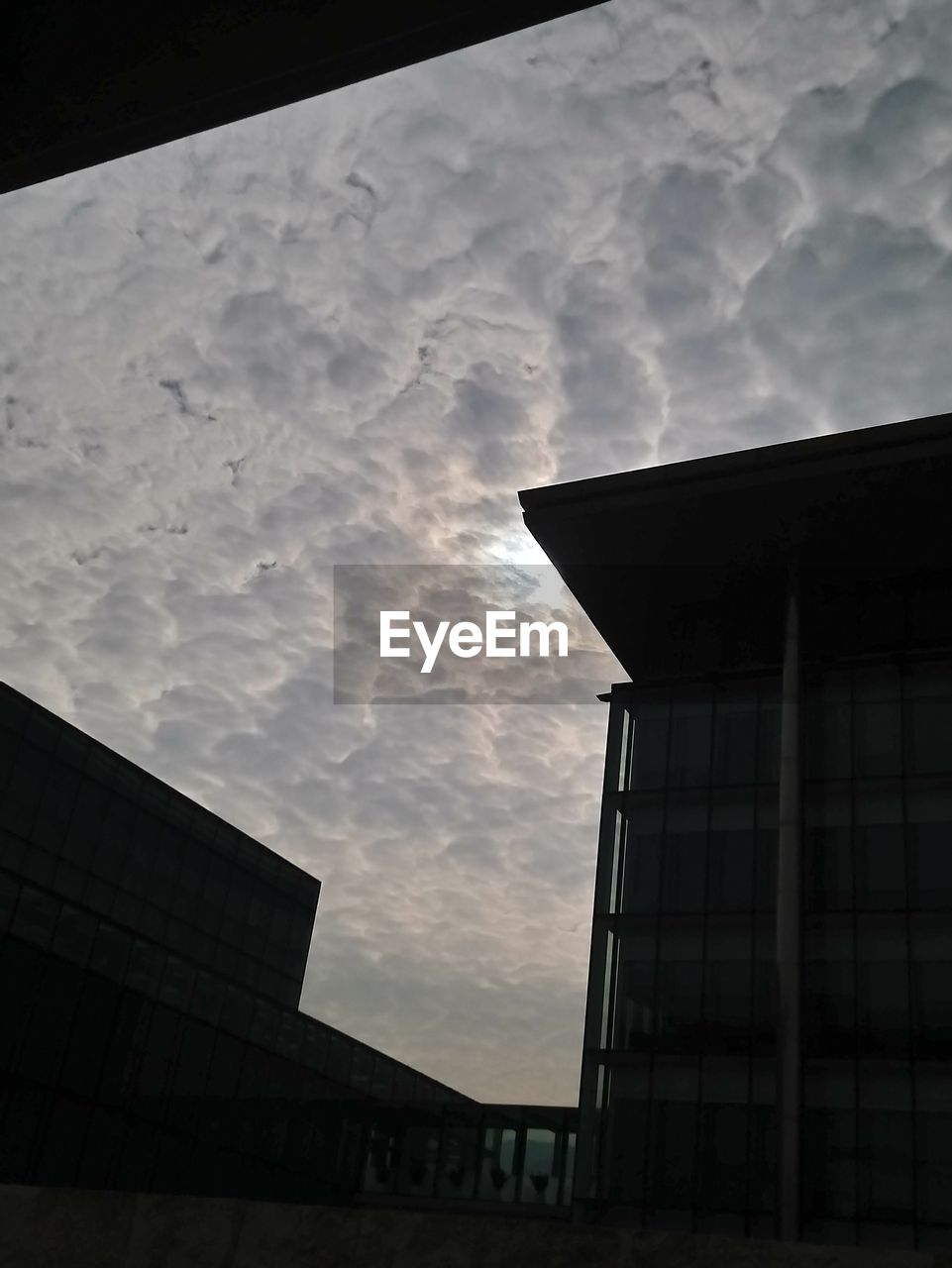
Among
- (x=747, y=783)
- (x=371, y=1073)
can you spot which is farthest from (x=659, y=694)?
(x=371, y=1073)

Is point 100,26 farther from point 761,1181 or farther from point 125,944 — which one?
point 125,944

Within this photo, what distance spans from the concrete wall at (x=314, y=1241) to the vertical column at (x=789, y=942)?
3198 centimetres

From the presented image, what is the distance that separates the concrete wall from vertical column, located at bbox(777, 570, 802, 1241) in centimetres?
3198

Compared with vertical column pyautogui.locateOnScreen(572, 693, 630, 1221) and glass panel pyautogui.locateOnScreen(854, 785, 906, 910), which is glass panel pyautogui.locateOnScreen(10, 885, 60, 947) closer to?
vertical column pyautogui.locateOnScreen(572, 693, 630, 1221)

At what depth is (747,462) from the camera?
144 ft

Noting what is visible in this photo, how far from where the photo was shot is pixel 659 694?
47750 mm

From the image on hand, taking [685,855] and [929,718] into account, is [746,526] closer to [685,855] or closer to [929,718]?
[929,718]

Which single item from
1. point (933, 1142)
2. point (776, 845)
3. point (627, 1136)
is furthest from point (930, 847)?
point (627, 1136)

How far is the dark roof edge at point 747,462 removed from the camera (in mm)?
41094

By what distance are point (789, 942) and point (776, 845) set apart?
425 cm

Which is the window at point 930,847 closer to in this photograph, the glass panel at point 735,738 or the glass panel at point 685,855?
the glass panel at point 735,738

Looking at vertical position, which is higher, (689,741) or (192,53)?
(689,741)

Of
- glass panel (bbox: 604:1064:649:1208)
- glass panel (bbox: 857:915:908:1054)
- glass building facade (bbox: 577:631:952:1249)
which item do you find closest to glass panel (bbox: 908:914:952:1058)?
glass building facade (bbox: 577:631:952:1249)

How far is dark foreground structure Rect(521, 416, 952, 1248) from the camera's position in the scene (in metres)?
37.8
